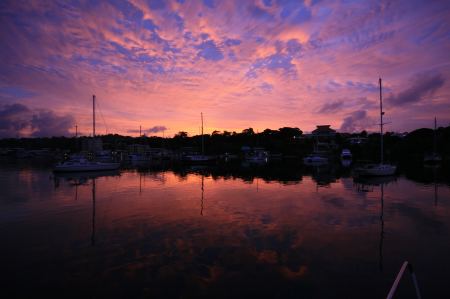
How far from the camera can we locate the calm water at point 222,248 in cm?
906

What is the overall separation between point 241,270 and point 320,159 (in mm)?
75635

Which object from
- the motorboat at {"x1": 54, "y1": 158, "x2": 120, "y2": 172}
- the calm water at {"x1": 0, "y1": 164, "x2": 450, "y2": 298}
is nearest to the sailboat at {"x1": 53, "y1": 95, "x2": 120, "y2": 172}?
the motorboat at {"x1": 54, "y1": 158, "x2": 120, "y2": 172}

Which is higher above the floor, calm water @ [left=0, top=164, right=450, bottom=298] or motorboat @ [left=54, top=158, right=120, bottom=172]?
motorboat @ [left=54, top=158, right=120, bottom=172]

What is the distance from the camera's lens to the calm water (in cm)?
906

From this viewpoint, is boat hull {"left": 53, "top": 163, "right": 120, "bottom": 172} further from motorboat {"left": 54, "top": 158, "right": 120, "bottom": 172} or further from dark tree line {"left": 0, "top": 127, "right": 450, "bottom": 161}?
dark tree line {"left": 0, "top": 127, "right": 450, "bottom": 161}

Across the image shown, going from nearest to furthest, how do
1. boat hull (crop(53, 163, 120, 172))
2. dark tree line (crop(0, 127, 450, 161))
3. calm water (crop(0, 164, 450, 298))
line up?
calm water (crop(0, 164, 450, 298)) < boat hull (crop(53, 163, 120, 172)) < dark tree line (crop(0, 127, 450, 161))

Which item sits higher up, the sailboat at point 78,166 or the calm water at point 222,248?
the sailboat at point 78,166

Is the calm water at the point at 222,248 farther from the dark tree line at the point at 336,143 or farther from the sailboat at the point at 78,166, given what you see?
the dark tree line at the point at 336,143

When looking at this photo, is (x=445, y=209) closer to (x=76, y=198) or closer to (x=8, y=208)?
(x=76, y=198)

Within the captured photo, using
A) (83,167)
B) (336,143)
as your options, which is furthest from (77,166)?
(336,143)

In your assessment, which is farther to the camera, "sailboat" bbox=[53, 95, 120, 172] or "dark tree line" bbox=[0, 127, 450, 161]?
"dark tree line" bbox=[0, 127, 450, 161]

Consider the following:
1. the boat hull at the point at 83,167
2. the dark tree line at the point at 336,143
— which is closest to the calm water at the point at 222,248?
the boat hull at the point at 83,167

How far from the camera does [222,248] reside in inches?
485

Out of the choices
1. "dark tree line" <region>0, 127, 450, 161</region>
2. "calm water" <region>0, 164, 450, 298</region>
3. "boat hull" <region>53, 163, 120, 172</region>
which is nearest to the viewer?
"calm water" <region>0, 164, 450, 298</region>
